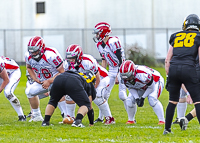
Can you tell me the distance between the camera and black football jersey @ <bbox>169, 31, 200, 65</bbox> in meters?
5.68

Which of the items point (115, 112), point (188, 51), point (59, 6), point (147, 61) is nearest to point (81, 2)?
point (59, 6)

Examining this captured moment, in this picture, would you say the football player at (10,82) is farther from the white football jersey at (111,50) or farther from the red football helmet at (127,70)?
the red football helmet at (127,70)

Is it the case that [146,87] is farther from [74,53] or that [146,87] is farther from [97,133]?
[97,133]

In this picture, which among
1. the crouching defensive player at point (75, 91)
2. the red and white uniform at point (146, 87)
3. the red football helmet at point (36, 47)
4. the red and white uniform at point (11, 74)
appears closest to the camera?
the crouching defensive player at point (75, 91)

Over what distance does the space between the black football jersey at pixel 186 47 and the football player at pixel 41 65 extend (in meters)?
2.71

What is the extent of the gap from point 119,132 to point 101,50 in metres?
2.67

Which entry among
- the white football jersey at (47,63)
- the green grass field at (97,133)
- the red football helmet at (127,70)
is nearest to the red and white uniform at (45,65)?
the white football jersey at (47,63)

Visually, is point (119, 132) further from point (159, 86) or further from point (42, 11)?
point (42, 11)

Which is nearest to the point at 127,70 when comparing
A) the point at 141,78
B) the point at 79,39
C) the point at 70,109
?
the point at 141,78

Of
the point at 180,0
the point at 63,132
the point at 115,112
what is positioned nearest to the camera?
the point at 63,132

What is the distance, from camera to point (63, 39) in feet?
88.1

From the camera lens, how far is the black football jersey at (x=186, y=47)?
18.6ft

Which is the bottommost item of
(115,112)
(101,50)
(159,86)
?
(115,112)

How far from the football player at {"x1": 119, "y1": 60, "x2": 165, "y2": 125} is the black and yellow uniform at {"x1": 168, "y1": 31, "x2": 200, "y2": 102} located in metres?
1.40
